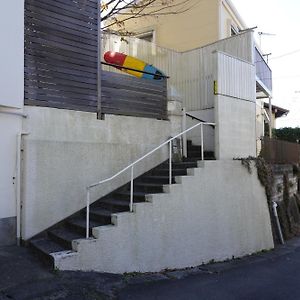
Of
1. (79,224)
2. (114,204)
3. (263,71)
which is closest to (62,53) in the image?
(114,204)

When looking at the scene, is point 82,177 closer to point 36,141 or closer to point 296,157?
point 36,141

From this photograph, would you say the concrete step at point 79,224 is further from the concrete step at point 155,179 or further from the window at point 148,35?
the window at point 148,35

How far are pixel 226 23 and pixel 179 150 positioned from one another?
26.0ft

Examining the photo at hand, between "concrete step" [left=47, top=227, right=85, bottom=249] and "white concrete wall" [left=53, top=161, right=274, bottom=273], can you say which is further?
"concrete step" [left=47, top=227, right=85, bottom=249]

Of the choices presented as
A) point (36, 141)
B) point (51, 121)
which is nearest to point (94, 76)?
point (51, 121)

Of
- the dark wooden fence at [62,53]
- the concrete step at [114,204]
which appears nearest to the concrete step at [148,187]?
the concrete step at [114,204]

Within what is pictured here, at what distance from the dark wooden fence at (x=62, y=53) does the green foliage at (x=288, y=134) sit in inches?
684

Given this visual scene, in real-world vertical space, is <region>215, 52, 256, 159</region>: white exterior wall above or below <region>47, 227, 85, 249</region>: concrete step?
above

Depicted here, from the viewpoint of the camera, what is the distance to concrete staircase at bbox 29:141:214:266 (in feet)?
21.6

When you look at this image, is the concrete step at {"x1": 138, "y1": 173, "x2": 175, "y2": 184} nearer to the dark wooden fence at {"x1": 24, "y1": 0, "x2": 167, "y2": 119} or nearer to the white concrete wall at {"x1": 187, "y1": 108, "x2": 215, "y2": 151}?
the dark wooden fence at {"x1": 24, "y1": 0, "x2": 167, "y2": 119}

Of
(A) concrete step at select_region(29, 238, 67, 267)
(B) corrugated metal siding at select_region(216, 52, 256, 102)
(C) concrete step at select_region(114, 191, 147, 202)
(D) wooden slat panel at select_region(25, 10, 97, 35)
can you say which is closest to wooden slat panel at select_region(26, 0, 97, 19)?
(D) wooden slat panel at select_region(25, 10, 97, 35)

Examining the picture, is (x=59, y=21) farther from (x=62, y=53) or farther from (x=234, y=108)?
(x=234, y=108)

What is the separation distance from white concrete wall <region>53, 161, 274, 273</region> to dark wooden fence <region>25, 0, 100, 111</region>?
263 centimetres

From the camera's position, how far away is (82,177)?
781cm
